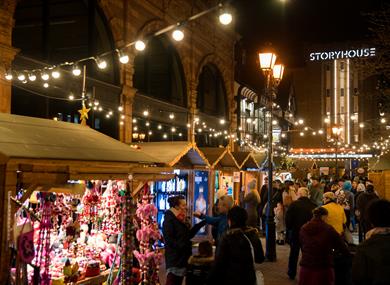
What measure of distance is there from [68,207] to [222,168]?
9.80m

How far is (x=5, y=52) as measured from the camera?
37.3 feet

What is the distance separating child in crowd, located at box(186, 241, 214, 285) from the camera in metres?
6.36

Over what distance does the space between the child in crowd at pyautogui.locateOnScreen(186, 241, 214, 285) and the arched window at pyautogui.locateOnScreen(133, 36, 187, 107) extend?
13.3m

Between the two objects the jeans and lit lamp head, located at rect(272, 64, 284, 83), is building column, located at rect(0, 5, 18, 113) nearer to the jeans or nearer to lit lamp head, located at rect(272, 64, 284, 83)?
lit lamp head, located at rect(272, 64, 284, 83)

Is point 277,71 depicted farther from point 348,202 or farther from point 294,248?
point 348,202

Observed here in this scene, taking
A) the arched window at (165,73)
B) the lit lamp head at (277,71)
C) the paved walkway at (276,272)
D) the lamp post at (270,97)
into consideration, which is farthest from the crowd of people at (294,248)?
the arched window at (165,73)

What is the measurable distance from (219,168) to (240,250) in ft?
40.9

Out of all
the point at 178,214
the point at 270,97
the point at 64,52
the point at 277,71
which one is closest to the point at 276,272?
the point at 270,97

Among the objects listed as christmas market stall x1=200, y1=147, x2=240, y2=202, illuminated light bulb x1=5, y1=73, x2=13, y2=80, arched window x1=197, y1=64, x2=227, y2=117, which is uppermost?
arched window x1=197, y1=64, x2=227, y2=117

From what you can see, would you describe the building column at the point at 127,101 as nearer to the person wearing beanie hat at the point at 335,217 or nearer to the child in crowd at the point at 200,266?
the person wearing beanie hat at the point at 335,217

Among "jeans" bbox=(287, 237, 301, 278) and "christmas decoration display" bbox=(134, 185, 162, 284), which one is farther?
"jeans" bbox=(287, 237, 301, 278)

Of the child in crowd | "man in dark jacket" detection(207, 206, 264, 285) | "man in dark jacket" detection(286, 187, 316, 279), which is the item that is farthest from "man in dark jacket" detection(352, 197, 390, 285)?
"man in dark jacket" detection(286, 187, 316, 279)

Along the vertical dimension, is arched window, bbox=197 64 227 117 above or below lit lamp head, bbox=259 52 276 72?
above

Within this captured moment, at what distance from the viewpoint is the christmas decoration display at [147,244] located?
25.9 ft
